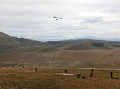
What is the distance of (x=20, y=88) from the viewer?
127 ft

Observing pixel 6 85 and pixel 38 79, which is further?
pixel 38 79

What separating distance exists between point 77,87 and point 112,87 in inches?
231

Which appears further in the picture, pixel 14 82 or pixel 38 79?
pixel 38 79

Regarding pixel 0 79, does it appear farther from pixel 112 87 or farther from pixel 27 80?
pixel 112 87

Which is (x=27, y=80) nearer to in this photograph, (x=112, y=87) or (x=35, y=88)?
(x=35, y=88)

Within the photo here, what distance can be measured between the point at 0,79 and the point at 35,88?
6.07m

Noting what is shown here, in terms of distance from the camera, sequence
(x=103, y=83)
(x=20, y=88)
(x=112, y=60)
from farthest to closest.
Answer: (x=112, y=60), (x=103, y=83), (x=20, y=88)

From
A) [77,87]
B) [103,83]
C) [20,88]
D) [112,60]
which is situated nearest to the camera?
[20,88]

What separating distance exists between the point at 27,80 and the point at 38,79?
2126 mm

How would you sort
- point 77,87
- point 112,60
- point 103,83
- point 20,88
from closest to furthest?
point 20,88 → point 77,87 → point 103,83 → point 112,60

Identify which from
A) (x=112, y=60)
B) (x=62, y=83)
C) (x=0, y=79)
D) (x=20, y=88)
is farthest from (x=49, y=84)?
(x=112, y=60)

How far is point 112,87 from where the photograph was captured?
42.8m

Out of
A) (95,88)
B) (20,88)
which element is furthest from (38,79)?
(95,88)

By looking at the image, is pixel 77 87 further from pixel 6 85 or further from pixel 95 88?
pixel 6 85
